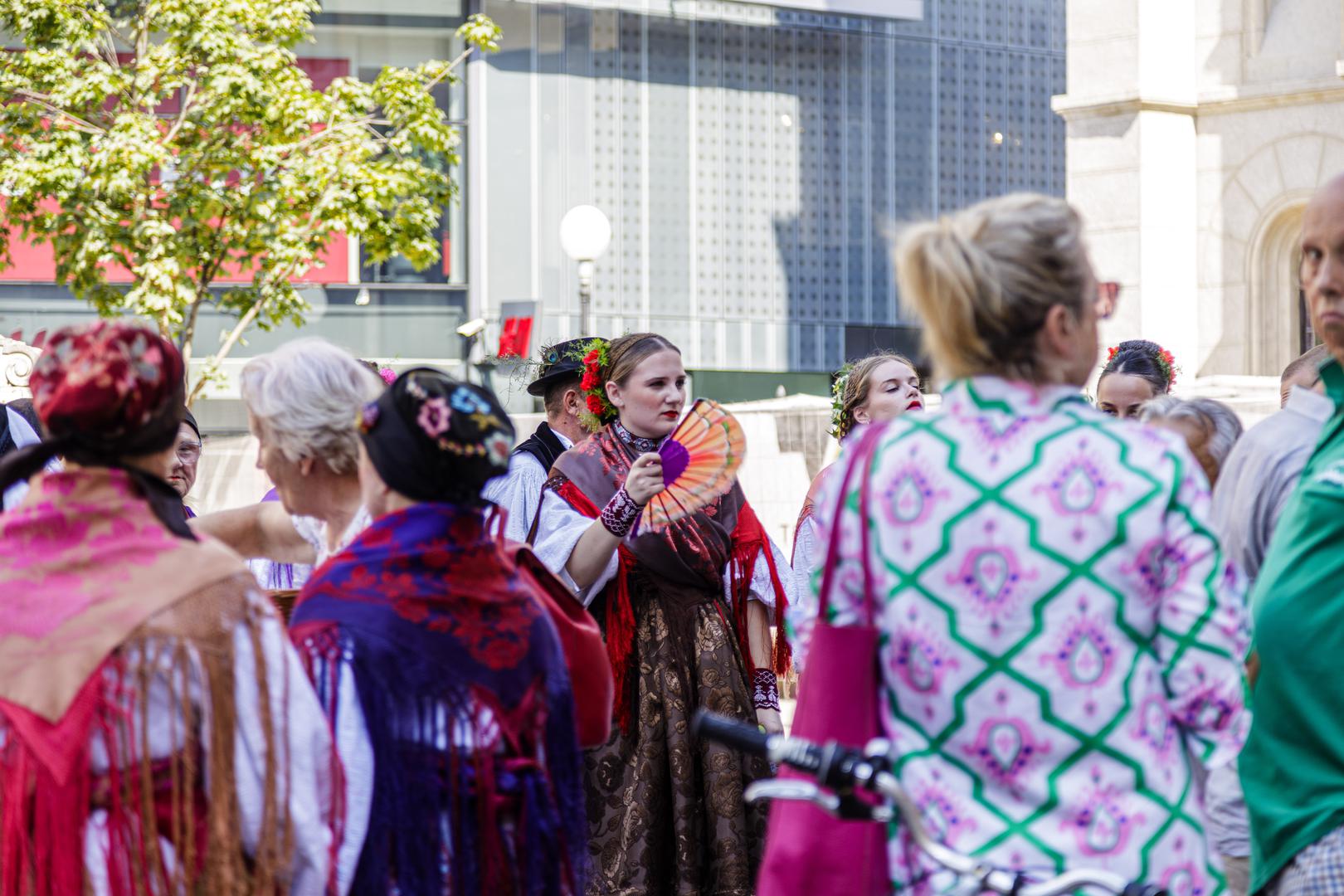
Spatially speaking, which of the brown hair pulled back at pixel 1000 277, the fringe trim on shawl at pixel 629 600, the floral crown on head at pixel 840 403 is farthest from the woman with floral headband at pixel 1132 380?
the brown hair pulled back at pixel 1000 277

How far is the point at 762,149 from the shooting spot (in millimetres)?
26578

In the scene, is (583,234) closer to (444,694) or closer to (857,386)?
(857,386)

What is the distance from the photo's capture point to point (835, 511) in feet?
8.49

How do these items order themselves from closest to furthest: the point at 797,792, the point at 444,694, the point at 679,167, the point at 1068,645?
the point at 797,792 < the point at 1068,645 < the point at 444,694 < the point at 679,167

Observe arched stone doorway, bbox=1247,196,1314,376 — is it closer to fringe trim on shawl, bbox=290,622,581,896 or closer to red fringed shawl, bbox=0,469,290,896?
fringe trim on shawl, bbox=290,622,581,896

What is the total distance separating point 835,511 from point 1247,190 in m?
15.0

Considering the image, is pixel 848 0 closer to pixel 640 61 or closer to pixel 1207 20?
pixel 640 61

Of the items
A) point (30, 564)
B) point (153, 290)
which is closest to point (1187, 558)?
point (30, 564)

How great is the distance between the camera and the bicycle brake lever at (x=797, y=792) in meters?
2.29

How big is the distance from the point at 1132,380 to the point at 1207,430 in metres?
2.53

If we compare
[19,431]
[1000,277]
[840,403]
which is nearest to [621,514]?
[840,403]

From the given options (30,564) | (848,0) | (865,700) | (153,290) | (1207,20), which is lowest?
(865,700)

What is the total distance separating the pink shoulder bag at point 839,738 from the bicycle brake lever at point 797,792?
19 centimetres

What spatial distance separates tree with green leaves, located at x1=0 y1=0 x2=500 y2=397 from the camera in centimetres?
1517
